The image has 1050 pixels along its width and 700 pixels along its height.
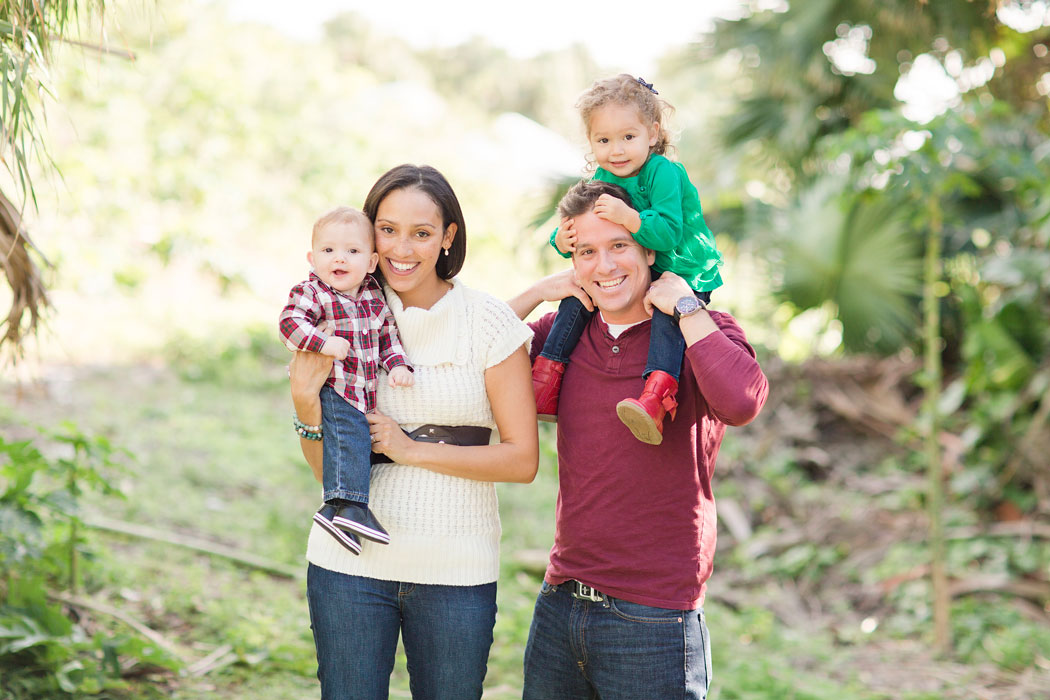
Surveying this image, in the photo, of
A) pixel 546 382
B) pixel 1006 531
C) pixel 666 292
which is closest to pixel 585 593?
pixel 546 382

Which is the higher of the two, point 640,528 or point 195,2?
point 195,2

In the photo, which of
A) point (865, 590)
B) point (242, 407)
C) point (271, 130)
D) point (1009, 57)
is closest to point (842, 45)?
point (1009, 57)

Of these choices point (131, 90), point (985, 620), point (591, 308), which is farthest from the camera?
point (131, 90)

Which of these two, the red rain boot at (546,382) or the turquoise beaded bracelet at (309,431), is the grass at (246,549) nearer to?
the turquoise beaded bracelet at (309,431)

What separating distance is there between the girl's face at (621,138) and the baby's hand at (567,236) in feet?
0.94

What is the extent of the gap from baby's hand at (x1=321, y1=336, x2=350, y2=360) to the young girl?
1.64ft

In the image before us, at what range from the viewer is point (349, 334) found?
2289 millimetres

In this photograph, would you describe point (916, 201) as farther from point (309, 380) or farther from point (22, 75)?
point (22, 75)

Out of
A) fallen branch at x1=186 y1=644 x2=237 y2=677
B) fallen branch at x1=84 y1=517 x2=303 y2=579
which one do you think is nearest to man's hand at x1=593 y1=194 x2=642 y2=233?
fallen branch at x1=186 y1=644 x2=237 y2=677

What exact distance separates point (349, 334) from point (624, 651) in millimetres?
1014

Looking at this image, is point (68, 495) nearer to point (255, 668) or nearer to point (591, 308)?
point (255, 668)

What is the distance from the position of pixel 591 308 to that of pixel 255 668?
2436 millimetres

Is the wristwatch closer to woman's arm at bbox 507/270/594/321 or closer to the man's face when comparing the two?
the man's face

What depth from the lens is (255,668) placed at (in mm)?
3875
